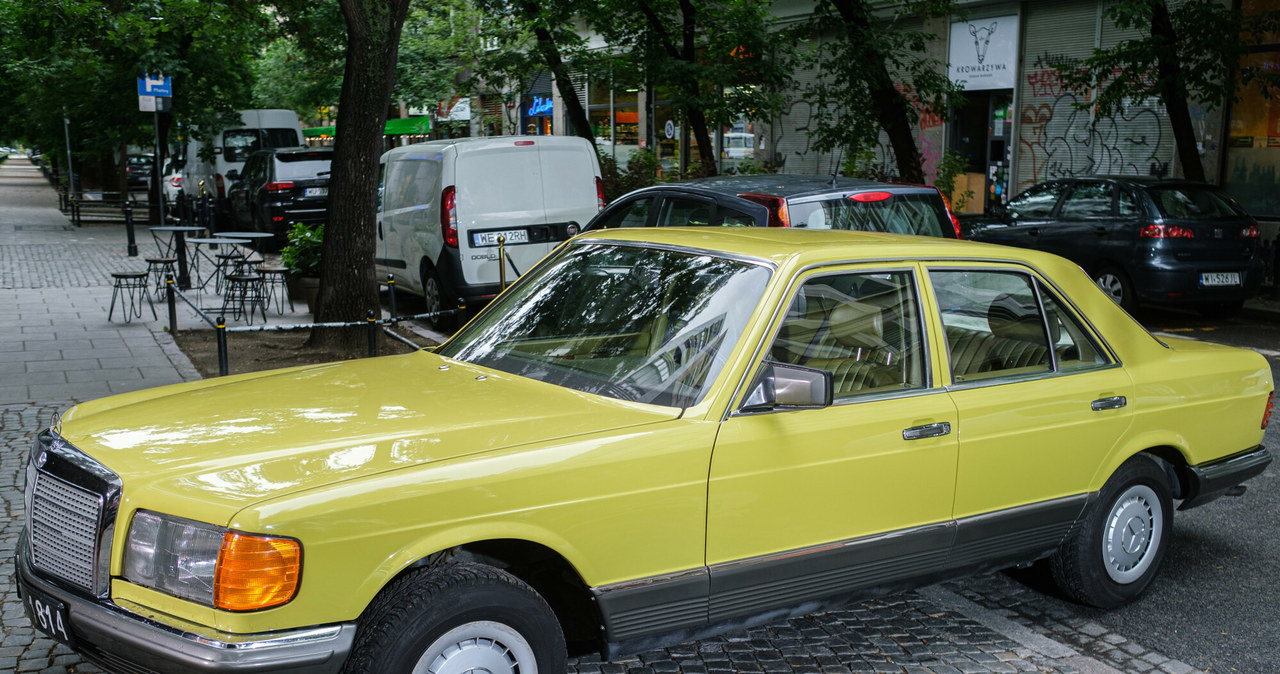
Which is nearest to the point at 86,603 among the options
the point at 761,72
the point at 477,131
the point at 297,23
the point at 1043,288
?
the point at 1043,288

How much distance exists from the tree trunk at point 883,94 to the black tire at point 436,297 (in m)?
7.33

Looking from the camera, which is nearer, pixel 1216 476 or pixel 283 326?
pixel 1216 476

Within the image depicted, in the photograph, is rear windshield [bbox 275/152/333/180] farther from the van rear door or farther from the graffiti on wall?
the graffiti on wall

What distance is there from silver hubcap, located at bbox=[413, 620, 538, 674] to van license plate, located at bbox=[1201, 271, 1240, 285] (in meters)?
11.8

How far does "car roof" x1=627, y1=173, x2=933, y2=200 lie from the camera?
8.28 m

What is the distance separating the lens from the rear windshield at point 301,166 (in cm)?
2112

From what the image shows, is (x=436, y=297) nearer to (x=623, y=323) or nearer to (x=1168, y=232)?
(x=1168, y=232)

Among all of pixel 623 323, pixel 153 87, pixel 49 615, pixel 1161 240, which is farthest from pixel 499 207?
pixel 153 87

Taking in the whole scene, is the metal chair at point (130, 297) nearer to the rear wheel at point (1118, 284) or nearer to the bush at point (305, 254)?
the bush at point (305, 254)

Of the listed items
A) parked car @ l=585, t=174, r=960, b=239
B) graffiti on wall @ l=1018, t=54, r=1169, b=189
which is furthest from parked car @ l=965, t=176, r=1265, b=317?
parked car @ l=585, t=174, r=960, b=239

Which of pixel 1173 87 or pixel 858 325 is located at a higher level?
pixel 1173 87

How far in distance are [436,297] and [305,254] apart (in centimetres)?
242

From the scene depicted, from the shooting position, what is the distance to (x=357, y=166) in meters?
10.6

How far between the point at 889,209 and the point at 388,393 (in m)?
5.28
